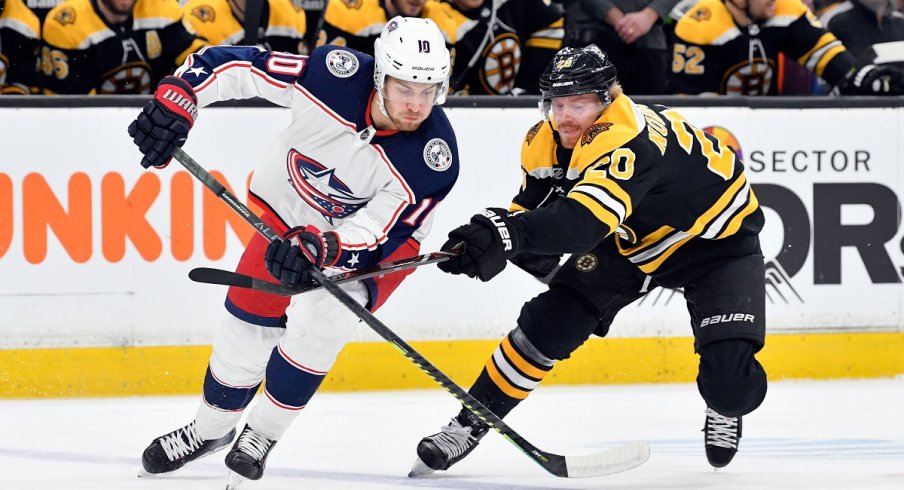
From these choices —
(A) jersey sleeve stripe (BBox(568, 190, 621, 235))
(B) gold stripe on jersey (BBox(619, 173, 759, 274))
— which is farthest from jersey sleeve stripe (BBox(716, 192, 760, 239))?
(A) jersey sleeve stripe (BBox(568, 190, 621, 235))

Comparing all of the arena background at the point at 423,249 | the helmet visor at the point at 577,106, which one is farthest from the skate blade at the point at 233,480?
the arena background at the point at 423,249

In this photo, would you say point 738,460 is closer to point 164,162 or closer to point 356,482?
point 356,482

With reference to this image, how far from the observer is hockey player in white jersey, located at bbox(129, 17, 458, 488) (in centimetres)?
306

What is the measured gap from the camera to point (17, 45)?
481 cm

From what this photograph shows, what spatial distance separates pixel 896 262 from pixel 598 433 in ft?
5.58

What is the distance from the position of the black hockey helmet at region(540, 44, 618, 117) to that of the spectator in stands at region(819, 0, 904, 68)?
2496 millimetres

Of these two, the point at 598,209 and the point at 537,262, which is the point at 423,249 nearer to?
the point at 537,262

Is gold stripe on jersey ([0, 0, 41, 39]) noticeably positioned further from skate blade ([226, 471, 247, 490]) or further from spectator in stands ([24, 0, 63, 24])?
skate blade ([226, 471, 247, 490])

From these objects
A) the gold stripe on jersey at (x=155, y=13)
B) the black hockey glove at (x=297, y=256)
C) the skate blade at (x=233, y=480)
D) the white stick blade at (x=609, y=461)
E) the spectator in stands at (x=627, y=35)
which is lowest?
the skate blade at (x=233, y=480)

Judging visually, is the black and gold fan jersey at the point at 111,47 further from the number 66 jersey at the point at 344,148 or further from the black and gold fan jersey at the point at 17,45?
the number 66 jersey at the point at 344,148

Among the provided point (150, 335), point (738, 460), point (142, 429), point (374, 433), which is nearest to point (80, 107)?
point (150, 335)

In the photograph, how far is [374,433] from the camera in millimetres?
4000

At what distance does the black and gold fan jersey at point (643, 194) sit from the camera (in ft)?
9.70

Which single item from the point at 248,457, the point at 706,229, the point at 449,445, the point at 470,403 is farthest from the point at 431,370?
the point at 706,229
